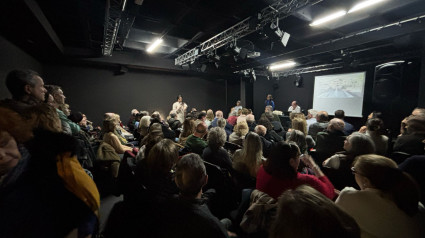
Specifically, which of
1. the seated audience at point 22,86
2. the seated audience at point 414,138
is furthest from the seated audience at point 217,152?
the seated audience at point 414,138

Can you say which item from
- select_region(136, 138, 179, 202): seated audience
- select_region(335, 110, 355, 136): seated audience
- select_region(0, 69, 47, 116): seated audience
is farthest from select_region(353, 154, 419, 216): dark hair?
select_region(335, 110, 355, 136): seated audience

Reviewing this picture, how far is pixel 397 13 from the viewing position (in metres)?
4.05

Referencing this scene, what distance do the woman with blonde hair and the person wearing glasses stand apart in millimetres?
838

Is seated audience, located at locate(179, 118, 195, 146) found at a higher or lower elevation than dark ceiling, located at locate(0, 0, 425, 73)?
lower

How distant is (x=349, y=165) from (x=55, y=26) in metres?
6.37

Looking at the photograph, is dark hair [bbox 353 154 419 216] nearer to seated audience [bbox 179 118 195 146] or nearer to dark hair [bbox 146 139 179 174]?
dark hair [bbox 146 139 179 174]

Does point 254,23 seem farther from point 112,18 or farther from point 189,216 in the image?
point 189,216

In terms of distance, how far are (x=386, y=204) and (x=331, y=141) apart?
1.81 m

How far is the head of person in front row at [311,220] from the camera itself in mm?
581

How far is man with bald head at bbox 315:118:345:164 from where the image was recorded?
264 cm

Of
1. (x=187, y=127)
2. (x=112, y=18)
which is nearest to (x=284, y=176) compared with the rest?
(x=187, y=127)

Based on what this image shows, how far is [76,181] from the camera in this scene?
899 mm

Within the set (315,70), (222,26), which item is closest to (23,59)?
(222,26)

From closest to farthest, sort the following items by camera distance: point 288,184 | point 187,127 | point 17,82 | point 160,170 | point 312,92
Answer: point 288,184
point 160,170
point 17,82
point 187,127
point 312,92
